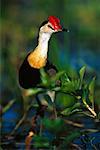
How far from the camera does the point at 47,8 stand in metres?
7.14

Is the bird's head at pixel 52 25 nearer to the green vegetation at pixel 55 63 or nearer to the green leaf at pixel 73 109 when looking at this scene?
the green vegetation at pixel 55 63

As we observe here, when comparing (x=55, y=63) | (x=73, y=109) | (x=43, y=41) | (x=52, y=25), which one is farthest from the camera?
(x=43, y=41)

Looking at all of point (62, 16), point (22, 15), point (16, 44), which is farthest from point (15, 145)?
point (22, 15)

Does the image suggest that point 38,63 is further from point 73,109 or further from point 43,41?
point 73,109

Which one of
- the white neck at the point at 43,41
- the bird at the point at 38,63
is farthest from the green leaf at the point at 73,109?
the white neck at the point at 43,41

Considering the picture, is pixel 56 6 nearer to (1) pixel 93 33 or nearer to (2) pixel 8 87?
(1) pixel 93 33

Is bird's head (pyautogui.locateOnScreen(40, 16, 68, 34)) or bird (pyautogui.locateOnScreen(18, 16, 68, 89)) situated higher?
bird's head (pyautogui.locateOnScreen(40, 16, 68, 34))

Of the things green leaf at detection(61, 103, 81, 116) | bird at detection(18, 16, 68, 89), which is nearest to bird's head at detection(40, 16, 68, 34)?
bird at detection(18, 16, 68, 89)

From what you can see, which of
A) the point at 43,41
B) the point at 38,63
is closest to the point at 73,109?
the point at 38,63

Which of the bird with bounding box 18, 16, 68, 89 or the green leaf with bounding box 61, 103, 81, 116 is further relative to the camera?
the bird with bounding box 18, 16, 68, 89

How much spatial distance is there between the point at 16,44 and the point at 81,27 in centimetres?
114

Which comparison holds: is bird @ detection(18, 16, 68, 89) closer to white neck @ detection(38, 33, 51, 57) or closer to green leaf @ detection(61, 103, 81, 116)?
white neck @ detection(38, 33, 51, 57)

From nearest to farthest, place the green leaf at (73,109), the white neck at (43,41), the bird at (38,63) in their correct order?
the green leaf at (73,109), the bird at (38,63), the white neck at (43,41)

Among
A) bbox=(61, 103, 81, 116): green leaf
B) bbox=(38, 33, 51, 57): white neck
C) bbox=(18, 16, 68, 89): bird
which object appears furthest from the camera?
bbox=(38, 33, 51, 57): white neck
